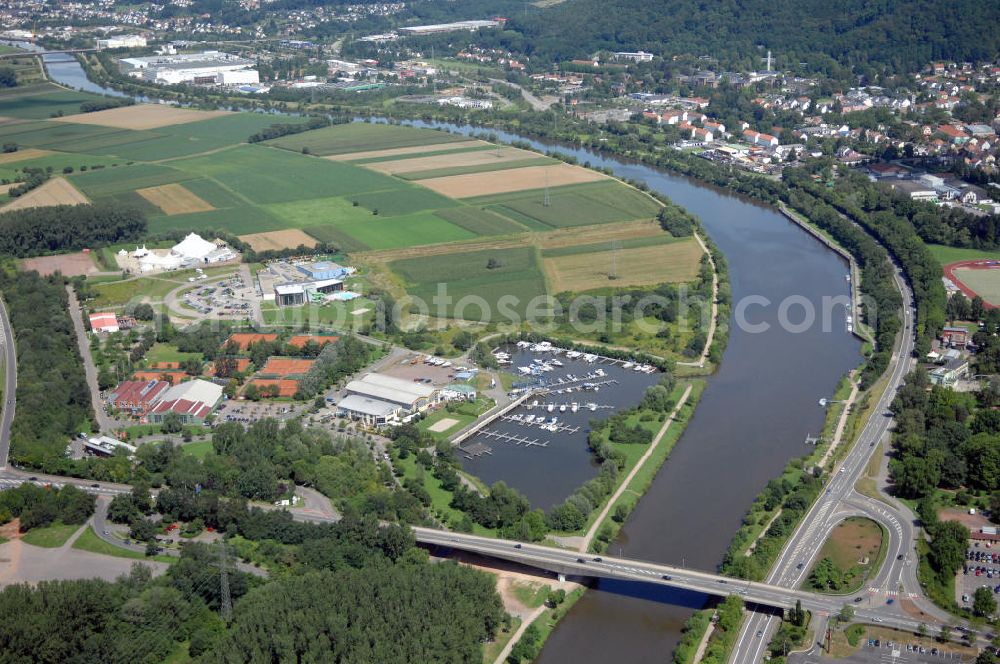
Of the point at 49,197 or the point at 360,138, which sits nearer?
the point at 49,197

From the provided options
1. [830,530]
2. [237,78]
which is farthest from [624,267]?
[237,78]

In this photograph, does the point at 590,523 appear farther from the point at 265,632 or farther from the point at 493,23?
the point at 493,23

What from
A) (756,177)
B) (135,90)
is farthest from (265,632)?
(135,90)

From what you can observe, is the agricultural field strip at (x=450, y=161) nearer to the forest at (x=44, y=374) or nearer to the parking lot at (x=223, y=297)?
the parking lot at (x=223, y=297)

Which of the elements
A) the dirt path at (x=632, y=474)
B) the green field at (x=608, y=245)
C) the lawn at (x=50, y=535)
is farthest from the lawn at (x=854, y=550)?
the green field at (x=608, y=245)

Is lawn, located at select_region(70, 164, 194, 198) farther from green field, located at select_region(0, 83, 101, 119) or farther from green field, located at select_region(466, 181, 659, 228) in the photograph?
green field, located at select_region(0, 83, 101, 119)

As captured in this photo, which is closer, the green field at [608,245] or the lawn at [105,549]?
the lawn at [105,549]

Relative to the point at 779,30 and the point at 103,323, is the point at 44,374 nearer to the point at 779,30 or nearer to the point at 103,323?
the point at 103,323
